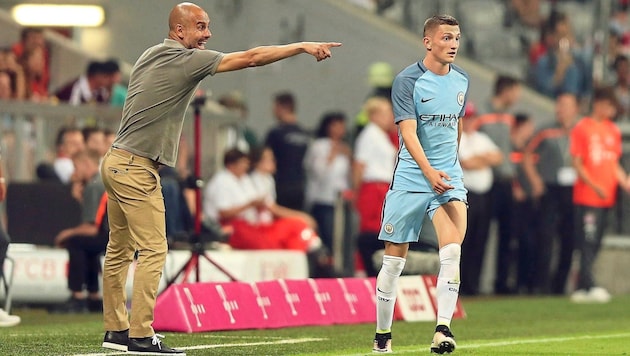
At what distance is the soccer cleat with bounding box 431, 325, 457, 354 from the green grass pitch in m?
0.34

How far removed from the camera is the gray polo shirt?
975 centimetres

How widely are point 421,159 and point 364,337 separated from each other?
8.29ft

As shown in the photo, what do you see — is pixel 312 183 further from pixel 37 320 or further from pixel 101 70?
pixel 37 320

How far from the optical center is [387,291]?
10.4 metres

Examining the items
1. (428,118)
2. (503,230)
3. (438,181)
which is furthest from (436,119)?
(503,230)

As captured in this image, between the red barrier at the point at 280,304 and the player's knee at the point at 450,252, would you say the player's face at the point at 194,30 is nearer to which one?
the player's knee at the point at 450,252

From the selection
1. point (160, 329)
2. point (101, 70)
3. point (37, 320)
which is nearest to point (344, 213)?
point (101, 70)

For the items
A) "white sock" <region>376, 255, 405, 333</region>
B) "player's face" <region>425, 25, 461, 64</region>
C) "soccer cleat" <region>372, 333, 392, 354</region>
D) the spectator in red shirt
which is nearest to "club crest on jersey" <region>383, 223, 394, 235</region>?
"white sock" <region>376, 255, 405, 333</region>

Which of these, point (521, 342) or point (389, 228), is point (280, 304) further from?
point (389, 228)

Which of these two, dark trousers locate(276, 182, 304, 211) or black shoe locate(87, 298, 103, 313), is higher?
dark trousers locate(276, 182, 304, 211)

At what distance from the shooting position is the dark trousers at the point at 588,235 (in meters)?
18.6

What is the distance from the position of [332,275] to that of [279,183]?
6.82 feet

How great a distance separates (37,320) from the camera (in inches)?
552

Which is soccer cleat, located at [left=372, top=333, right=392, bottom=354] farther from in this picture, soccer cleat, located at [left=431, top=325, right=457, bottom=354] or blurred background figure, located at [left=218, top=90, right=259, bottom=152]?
blurred background figure, located at [left=218, top=90, right=259, bottom=152]
